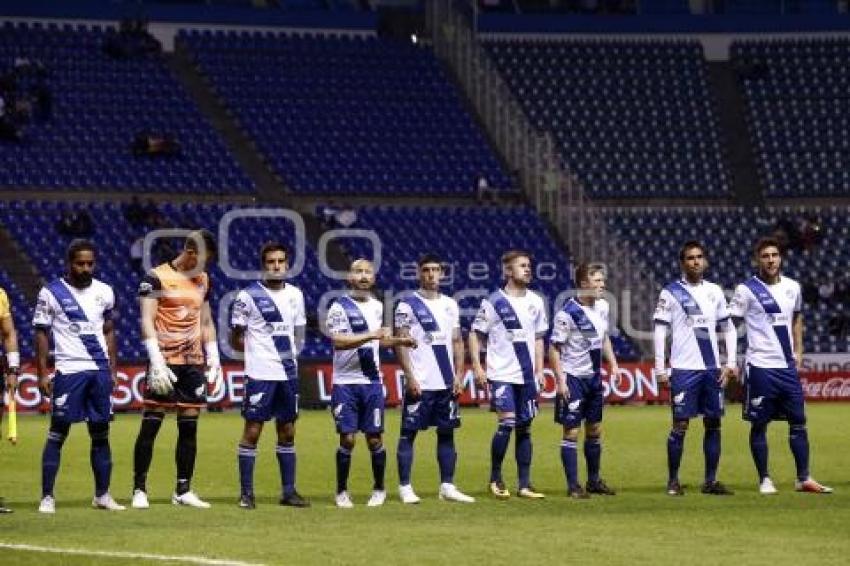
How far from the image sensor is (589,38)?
5544 cm

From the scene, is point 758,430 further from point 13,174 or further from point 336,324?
point 13,174

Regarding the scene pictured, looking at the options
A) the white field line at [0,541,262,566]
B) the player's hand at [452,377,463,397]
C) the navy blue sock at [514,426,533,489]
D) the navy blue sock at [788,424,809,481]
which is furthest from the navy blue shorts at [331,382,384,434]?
the white field line at [0,541,262,566]

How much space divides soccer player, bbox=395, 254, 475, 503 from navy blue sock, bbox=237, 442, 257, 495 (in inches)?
59.9

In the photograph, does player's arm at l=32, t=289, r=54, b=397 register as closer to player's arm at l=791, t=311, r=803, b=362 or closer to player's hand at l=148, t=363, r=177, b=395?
A: player's hand at l=148, t=363, r=177, b=395

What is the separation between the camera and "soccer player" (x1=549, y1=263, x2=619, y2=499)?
19.7m

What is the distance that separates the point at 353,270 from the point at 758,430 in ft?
15.4

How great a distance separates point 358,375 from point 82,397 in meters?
2.72

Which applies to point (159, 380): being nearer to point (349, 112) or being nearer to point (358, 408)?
point (358, 408)

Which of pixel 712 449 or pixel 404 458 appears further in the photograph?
pixel 712 449

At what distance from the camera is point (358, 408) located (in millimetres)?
18609

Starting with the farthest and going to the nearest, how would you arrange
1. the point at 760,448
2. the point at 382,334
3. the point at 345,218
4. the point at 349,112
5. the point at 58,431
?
the point at 349,112
the point at 345,218
the point at 760,448
the point at 382,334
the point at 58,431

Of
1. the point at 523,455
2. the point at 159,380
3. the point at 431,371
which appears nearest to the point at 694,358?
the point at 523,455

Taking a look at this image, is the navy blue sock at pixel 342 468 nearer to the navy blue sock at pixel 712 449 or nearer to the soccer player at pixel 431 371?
the soccer player at pixel 431 371

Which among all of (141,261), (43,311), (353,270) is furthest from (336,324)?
(141,261)
